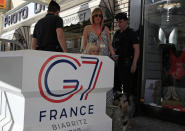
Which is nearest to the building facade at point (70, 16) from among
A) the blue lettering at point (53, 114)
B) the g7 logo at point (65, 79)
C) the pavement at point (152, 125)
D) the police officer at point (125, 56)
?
the police officer at point (125, 56)

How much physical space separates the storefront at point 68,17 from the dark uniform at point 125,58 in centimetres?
182

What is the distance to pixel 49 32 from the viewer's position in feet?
9.97

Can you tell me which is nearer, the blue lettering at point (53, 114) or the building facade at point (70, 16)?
the blue lettering at point (53, 114)

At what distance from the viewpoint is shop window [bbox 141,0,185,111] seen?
4.13m

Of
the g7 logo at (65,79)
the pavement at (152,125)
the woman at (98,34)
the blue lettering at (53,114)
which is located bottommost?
the pavement at (152,125)

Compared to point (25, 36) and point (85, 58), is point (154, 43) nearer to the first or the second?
point (85, 58)

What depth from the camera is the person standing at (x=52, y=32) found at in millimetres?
2977

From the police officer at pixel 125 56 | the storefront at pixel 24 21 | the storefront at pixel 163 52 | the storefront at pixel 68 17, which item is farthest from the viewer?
the storefront at pixel 24 21

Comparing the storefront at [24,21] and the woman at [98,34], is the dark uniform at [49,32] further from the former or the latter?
the storefront at [24,21]

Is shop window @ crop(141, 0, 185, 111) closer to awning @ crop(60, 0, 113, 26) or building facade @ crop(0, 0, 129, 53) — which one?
building facade @ crop(0, 0, 129, 53)

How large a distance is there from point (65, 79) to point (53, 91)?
12 centimetres

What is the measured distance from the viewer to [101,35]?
3.08m

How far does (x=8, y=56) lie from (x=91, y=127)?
2.73ft

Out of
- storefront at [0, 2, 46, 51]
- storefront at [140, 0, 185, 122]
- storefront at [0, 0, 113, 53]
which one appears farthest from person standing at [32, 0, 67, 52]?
storefront at [0, 2, 46, 51]
